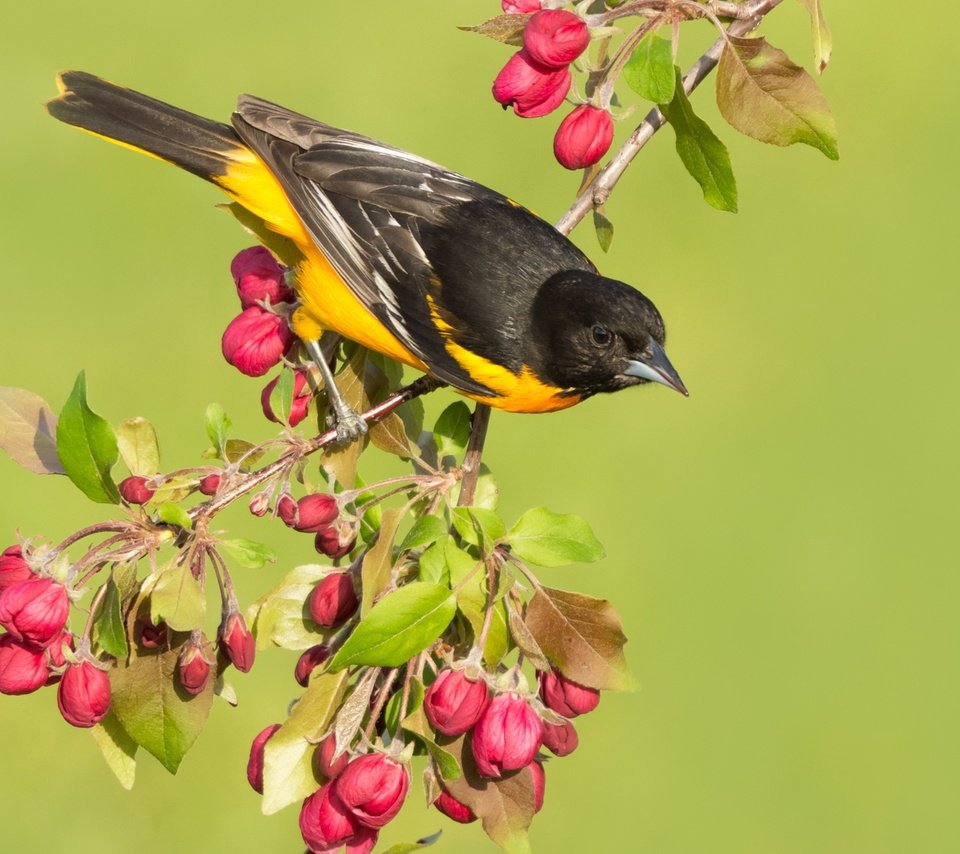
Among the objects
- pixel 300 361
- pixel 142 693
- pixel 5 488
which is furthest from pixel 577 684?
pixel 5 488

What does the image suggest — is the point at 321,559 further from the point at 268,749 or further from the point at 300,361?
the point at 268,749

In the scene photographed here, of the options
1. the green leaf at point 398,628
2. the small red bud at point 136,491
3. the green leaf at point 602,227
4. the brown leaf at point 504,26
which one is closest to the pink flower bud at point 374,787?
the green leaf at point 398,628

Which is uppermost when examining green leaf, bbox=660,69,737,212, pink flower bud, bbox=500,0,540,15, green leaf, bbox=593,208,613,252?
pink flower bud, bbox=500,0,540,15

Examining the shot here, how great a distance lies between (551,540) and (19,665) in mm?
885

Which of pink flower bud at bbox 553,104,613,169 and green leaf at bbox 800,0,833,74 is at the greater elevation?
green leaf at bbox 800,0,833,74

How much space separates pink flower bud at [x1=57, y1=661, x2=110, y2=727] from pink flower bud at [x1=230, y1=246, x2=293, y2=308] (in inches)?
38.6

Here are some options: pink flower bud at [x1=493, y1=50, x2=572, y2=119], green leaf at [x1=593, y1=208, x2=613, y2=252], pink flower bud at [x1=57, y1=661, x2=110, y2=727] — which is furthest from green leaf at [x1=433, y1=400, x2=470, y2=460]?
pink flower bud at [x1=57, y1=661, x2=110, y2=727]

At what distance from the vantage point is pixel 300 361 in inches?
113

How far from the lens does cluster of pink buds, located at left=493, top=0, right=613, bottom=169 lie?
8.07 feet

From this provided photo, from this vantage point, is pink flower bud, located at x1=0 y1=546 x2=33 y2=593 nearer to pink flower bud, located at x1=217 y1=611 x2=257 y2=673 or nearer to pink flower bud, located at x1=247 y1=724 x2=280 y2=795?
pink flower bud, located at x1=217 y1=611 x2=257 y2=673

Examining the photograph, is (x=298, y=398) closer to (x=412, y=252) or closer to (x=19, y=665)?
(x=412, y=252)

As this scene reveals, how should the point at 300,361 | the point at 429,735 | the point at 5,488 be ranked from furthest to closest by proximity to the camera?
the point at 5,488 < the point at 300,361 < the point at 429,735

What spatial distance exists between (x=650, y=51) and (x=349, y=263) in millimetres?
1038

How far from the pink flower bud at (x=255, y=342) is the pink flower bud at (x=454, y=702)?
888 mm
